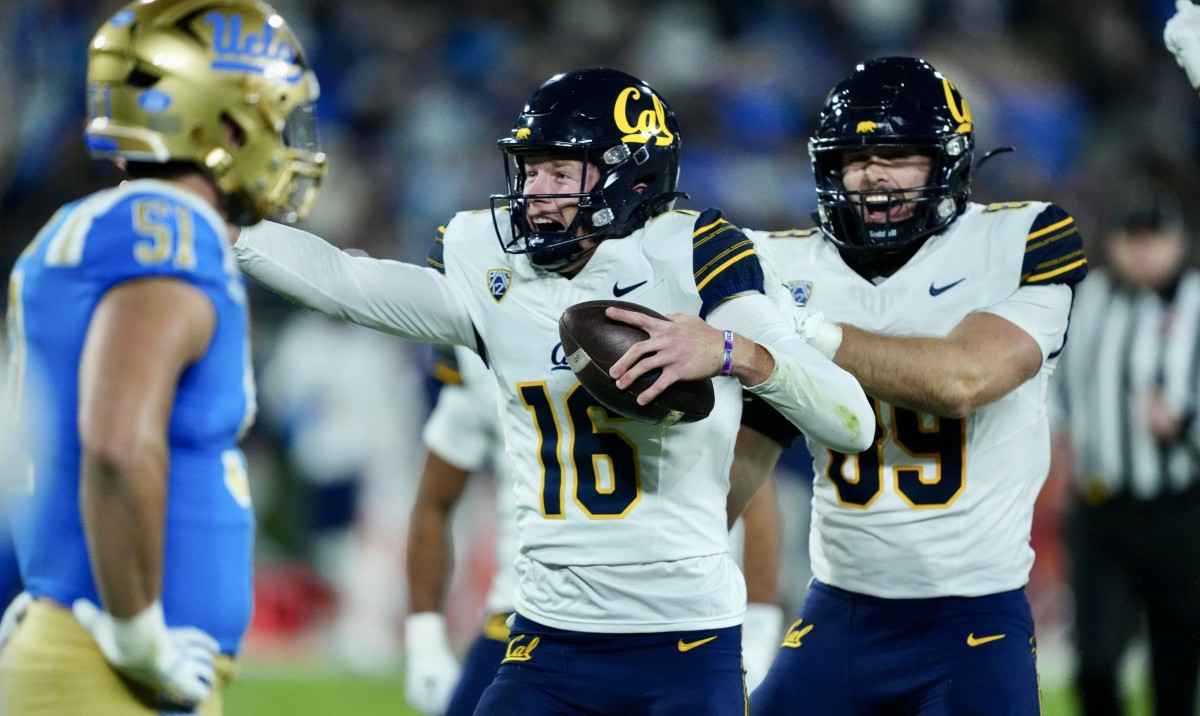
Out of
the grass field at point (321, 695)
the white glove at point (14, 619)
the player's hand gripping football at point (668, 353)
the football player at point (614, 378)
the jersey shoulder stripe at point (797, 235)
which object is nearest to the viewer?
the white glove at point (14, 619)

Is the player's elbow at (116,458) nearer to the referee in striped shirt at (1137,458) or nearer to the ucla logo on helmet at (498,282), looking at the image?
the ucla logo on helmet at (498,282)

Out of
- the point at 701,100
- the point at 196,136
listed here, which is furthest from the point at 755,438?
the point at 701,100

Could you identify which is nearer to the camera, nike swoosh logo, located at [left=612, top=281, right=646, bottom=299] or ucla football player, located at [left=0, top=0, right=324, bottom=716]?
ucla football player, located at [left=0, top=0, right=324, bottom=716]

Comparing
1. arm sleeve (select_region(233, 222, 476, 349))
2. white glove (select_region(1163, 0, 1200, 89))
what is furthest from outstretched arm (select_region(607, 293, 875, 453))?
white glove (select_region(1163, 0, 1200, 89))

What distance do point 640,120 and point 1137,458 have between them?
3305 mm

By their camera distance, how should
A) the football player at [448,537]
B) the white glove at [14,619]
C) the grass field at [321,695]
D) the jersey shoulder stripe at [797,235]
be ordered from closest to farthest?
the white glove at [14,619] < the jersey shoulder stripe at [797,235] < the football player at [448,537] < the grass field at [321,695]

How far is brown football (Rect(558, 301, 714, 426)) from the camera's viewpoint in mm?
2680

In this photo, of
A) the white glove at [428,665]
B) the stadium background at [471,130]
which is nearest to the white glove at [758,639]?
the white glove at [428,665]

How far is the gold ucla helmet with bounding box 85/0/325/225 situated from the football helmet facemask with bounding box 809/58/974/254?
1500 mm

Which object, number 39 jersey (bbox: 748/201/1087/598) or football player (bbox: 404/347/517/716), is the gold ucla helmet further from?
football player (bbox: 404/347/517/716)

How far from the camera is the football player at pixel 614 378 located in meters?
2.83

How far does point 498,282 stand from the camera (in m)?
3.06

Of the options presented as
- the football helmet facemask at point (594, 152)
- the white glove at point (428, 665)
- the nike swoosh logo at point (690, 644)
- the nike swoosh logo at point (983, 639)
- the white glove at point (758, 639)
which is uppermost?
the football helmet facemask at point (594, 152)

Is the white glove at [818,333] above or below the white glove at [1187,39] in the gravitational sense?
below
